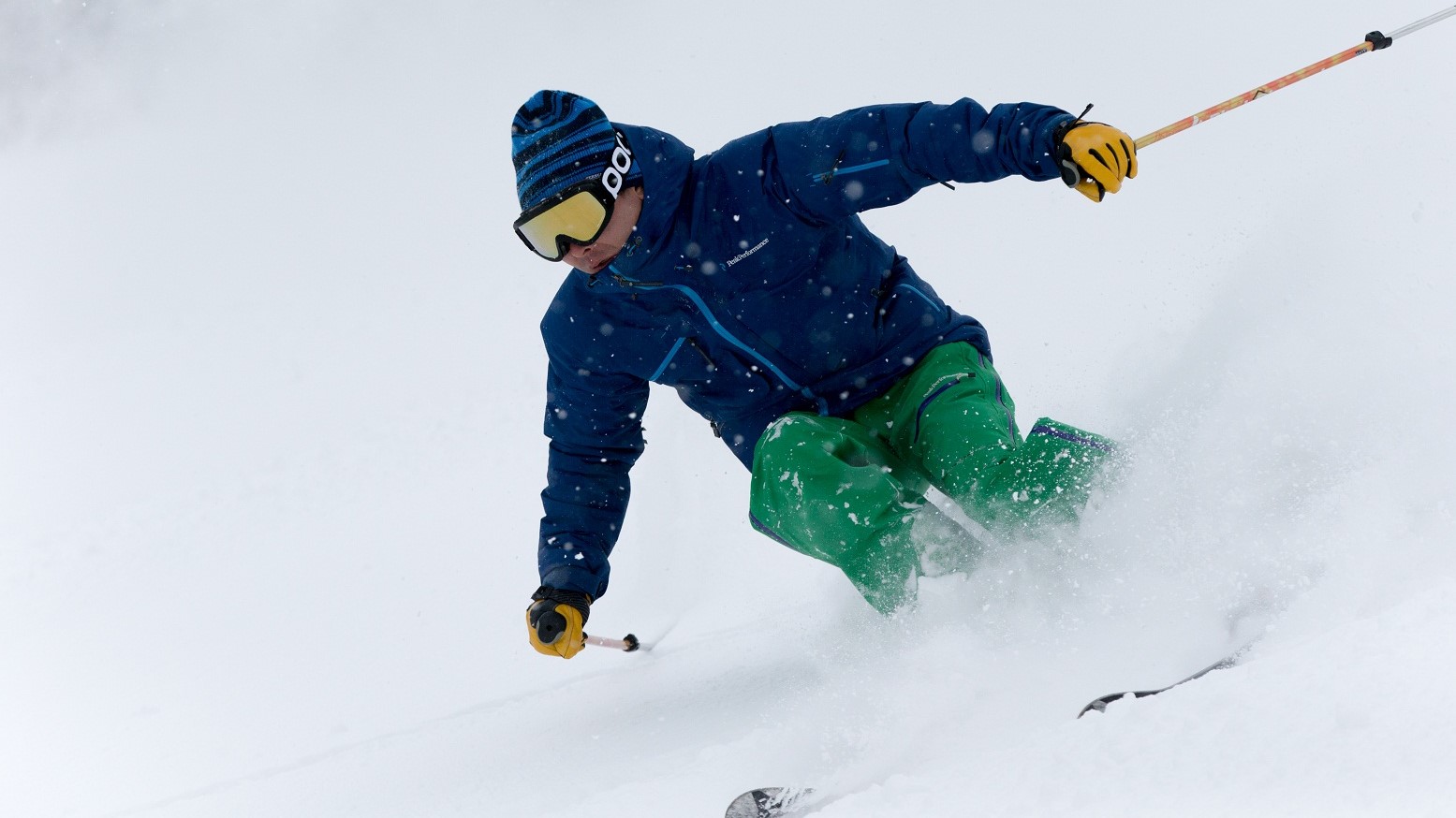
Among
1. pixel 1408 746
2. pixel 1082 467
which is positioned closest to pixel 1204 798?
pixel 1408 746

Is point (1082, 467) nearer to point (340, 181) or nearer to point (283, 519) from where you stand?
point (283, 519)

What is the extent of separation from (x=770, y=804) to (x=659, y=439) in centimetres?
508

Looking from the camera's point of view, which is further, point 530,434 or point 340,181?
point 340,181

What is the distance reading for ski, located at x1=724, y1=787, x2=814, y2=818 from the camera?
2152 mm

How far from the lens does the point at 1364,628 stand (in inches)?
70.5

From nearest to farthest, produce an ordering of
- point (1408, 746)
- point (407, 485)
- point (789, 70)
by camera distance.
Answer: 1. point (1408, 746)
2. point (407, 485)
3. point (789, 70)

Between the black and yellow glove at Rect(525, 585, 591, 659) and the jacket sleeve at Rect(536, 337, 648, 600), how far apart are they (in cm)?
5

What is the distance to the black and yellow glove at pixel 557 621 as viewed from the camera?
3.22 m

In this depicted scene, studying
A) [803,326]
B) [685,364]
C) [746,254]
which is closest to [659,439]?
[685,364]

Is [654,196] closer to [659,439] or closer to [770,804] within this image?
[770,804]

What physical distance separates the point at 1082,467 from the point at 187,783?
362 centimetres

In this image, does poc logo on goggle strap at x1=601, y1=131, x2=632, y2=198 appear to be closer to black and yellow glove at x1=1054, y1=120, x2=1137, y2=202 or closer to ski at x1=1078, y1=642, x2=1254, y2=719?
black and yellow glove at x1=1054, y1=120, x2=1137, y2=202

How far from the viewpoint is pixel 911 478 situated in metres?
A: 3.00

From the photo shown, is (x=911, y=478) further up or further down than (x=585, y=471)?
further down
